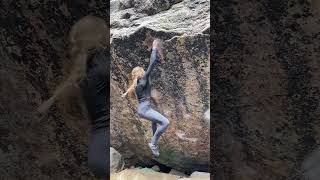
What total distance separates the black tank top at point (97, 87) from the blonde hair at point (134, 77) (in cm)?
A: 560

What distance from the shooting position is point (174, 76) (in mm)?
6574

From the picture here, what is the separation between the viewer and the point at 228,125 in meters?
1.00

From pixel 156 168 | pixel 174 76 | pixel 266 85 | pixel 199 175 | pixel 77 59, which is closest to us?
pixel 266 85

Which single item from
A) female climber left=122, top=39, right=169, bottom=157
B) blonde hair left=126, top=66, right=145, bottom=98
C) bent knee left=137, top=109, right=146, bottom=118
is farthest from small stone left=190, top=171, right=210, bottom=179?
blonde hair left=126, top=66, right=145, bottom=98

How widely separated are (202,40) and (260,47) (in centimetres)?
541

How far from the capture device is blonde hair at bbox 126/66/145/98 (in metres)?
6.71

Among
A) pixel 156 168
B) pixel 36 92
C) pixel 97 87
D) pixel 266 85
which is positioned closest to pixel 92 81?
pixel 97 87

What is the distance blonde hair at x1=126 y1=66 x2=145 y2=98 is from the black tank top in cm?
560

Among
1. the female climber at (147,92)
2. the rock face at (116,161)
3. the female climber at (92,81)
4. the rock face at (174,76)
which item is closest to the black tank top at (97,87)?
the female climber at (92,81)

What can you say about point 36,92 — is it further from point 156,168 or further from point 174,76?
point 156,168

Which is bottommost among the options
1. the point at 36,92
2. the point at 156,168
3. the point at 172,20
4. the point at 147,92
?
the point at 156,168

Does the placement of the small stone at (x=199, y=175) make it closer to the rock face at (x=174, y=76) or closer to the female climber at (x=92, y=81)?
the rock face at (x=174, y=76)

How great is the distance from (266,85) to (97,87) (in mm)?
376

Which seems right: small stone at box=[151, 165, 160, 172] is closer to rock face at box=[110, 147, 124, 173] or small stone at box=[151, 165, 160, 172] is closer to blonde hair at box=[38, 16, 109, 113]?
rock face at box=[110, 147, 124, 173]
